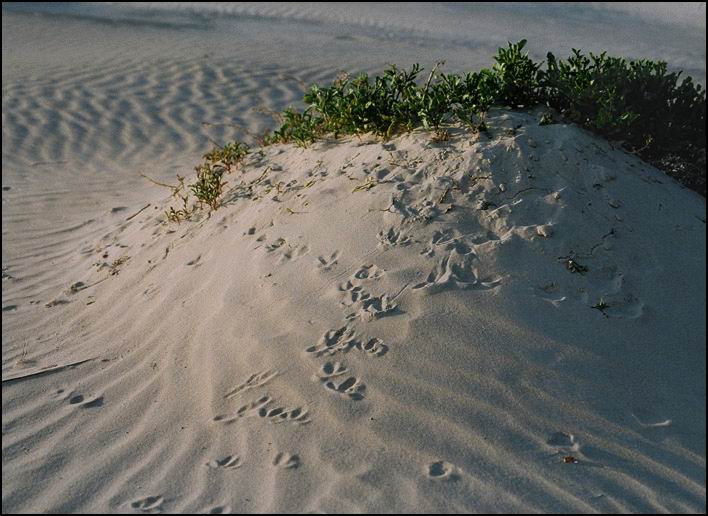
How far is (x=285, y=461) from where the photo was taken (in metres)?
3.08

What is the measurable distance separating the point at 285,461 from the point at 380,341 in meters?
0.76

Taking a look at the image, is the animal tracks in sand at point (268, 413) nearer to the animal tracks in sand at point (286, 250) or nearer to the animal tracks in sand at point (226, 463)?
the animal tracks in sand at point (226, 463)

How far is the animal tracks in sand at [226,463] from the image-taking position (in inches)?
123

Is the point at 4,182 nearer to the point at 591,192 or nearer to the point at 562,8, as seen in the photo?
the point at 591,192

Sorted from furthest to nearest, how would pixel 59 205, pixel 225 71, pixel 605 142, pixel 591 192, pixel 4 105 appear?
1. pixel 225 71
2. pixel 4 105
3. pixel 59 205
4. pixel 605 142
5. pixel 591 192

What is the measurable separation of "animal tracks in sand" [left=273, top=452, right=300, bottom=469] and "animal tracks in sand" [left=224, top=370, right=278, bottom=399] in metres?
0.47

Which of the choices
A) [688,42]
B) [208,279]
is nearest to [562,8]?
[688,42]

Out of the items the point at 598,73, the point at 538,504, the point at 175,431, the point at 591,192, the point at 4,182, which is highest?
the point at 598,73

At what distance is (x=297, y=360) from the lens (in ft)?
11.7

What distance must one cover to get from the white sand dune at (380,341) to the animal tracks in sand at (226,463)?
0.01m

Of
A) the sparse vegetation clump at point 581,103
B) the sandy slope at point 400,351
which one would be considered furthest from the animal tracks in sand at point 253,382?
the sparse vegetation clump at point 581,103

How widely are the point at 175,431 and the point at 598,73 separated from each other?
350 centimetres

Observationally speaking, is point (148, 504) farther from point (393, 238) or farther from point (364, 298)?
point (393, 238)

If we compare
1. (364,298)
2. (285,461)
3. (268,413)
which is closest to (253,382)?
(268,413)
